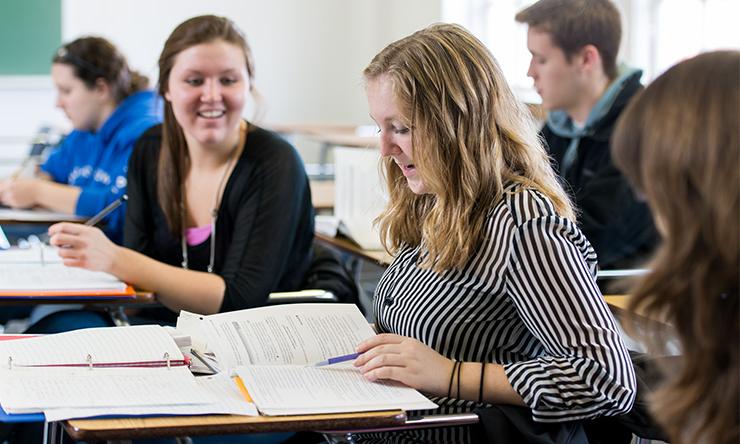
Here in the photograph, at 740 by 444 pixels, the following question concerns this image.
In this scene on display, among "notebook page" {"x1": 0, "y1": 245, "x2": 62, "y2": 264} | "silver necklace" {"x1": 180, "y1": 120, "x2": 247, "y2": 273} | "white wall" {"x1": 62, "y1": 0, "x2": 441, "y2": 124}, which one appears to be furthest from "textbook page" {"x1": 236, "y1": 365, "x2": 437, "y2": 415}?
"white wall" {"x1": 62, "y1": 0, "x2": 441, "y2": 124}

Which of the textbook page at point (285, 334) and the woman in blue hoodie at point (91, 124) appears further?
the woman in blue hoodie at point (91, 124)

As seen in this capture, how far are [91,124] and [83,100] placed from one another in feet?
0.29

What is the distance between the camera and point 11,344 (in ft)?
5.24

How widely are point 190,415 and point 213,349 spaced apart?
0.94 ft

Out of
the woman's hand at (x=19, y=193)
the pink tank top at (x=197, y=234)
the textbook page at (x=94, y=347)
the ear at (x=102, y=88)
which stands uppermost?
the ear at (x=102, y=88)

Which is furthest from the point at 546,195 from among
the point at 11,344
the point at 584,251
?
the point at 11,344

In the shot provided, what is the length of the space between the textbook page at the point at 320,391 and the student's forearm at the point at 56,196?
2090 mm

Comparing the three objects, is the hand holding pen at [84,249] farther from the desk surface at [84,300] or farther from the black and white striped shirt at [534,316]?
the black and white striped shirt at [534,316]

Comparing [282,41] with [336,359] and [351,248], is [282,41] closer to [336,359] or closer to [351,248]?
[351,248]

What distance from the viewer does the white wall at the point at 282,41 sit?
7.39 m

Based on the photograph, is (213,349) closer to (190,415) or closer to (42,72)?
(190,415)

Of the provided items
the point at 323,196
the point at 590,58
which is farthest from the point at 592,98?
the point at 323,196

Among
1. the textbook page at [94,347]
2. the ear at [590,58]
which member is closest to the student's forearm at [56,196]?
the ear at [590,58]

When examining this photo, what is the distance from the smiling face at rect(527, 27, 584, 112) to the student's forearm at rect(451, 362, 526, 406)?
1452 mm
